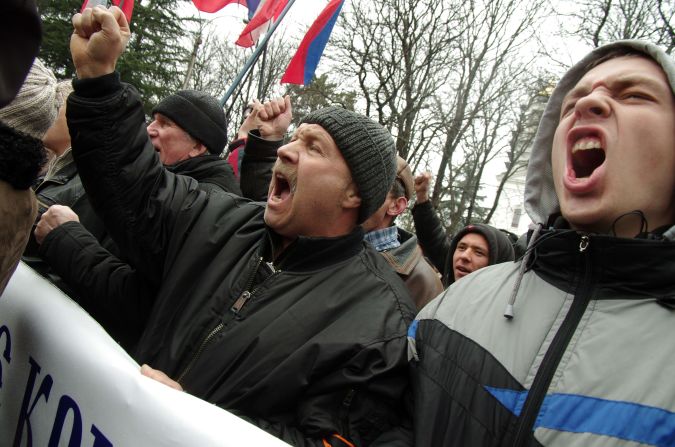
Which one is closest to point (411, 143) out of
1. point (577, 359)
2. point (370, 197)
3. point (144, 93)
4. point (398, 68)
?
point (398, 68)

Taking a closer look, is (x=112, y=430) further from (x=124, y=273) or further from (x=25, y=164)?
(x=124, y=273)

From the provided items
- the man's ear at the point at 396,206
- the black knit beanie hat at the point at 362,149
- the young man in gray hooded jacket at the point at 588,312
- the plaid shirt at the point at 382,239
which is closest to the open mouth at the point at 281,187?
the black knit beanie hat at the point at 362,149

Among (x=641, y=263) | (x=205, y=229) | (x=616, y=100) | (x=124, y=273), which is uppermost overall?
(x=616, y=100)

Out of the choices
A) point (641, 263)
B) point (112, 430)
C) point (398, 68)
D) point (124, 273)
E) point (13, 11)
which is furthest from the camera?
point (398, 68)

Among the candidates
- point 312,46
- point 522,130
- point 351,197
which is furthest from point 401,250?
point 522,130

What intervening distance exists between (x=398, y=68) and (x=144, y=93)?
10.7 m

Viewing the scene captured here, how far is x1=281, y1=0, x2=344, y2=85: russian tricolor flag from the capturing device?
5.94 metres

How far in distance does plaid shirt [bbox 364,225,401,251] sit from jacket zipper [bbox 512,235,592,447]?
2327 millimetres

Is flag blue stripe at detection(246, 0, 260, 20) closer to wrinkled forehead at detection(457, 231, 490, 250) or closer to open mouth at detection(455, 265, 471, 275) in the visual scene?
wrinkled forehead at detection(457, 231, 490, 250)

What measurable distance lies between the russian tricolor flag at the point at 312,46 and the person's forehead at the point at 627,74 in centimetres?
479

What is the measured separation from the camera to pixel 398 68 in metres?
14.4

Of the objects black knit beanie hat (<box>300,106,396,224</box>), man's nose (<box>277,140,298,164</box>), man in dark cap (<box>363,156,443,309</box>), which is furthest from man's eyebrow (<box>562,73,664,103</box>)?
man in dark cap (<box>363,156,443,309</box>)

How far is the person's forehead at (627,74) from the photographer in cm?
130

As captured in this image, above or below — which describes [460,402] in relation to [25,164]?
below
